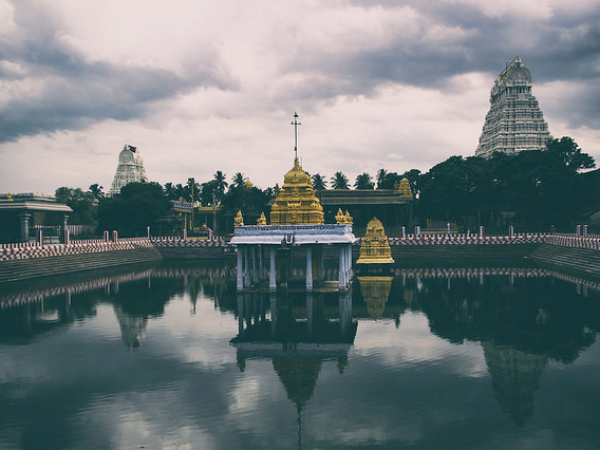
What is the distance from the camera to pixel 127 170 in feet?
467

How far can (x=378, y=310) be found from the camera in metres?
27.7

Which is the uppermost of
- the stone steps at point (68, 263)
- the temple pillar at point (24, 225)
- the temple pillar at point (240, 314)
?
the temple pillar at point (24, 225)

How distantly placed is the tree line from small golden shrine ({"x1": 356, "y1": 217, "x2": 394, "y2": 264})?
26.6 m

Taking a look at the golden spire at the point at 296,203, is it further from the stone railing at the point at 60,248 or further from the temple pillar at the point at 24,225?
the temple pillar at the point at 24,225

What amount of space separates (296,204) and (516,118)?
7598cm

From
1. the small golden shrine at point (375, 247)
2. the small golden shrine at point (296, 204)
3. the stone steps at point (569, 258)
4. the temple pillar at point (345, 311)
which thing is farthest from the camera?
the small golden shrine at point (375, 247)

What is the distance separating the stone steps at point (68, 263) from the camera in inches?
1572

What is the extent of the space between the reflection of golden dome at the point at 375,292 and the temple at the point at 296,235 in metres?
1.70

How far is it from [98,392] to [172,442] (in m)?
4.65

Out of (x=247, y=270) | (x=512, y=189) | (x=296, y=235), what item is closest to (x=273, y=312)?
(x=296, y=235)

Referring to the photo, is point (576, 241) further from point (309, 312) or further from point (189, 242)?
point (189, 242)

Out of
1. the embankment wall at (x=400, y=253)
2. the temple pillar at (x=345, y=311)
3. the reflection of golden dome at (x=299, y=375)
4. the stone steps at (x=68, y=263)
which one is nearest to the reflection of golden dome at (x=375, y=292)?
the temple pillar at (x=345, y=311)

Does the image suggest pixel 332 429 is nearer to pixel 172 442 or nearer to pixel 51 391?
pixel 172 442

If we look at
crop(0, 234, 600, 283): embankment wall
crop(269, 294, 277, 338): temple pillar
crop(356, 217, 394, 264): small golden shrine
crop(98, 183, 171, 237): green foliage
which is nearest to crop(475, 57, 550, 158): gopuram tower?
crop(0, 234, 600, 283): embankment wall
